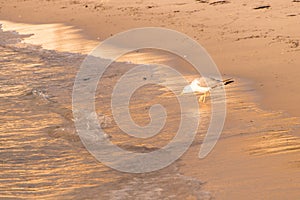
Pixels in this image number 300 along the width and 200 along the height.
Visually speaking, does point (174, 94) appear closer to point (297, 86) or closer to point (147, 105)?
point (147, 105)

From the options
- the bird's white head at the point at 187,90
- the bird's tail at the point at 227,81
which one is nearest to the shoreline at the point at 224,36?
the bird's tail at the point at 227,81

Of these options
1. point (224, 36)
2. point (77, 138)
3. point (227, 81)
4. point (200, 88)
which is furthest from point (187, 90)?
point (224, 36)

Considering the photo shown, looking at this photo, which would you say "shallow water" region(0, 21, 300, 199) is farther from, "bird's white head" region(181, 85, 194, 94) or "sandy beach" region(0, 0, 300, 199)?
"bird's white head" region(181, 85, 194, 94)

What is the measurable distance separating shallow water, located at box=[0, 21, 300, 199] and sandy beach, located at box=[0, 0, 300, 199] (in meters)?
Answer: 0.01

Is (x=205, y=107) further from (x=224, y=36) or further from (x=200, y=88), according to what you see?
(x=224, y=36)

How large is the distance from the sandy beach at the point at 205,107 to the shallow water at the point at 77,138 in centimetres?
1

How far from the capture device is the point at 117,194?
17.0 ft

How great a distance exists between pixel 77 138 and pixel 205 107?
5.27 feet

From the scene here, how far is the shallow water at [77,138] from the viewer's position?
5332 mm

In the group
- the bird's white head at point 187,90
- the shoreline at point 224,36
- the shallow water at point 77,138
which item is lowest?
the shallow water at point 77,138

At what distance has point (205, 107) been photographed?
7.46 metres

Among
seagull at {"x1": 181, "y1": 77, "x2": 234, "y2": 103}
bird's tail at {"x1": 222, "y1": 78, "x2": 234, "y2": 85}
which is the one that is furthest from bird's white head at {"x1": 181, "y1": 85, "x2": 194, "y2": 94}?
bird's tail at {"x1": 222, "y1": 78, "x2": 234, "y2": 85}

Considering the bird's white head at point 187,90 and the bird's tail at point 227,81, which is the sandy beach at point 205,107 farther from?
the bird's white head at point 187,90

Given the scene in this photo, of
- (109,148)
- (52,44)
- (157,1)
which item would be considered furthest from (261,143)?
(157,1)
